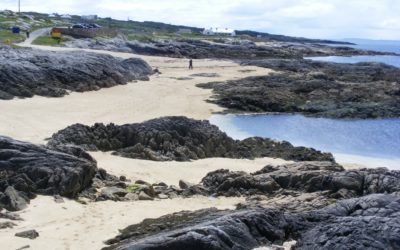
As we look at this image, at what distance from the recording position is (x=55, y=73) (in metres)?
40.1

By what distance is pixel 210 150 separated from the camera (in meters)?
23.2

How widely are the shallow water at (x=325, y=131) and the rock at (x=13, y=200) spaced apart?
16366 mm

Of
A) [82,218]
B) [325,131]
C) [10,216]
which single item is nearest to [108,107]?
[325,131]

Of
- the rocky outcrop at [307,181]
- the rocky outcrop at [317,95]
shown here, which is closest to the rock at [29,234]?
the rocky outcrop at [307,181]

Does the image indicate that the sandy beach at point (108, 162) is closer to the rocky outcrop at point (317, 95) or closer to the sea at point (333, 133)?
the sea at point (333, 133)

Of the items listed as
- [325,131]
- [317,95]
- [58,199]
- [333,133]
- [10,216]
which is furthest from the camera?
[317,95]

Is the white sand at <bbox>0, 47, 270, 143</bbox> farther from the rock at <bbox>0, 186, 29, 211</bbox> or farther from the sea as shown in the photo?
the rock at <bbox>0, 186, 29, 211</bbox>

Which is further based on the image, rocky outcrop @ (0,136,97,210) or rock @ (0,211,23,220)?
rocky outcrop @ (0,136,97,210)

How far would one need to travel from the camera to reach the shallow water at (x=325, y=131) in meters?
29.9

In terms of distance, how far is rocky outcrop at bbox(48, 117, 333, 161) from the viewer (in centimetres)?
2200

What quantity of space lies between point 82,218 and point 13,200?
1970 millimetres

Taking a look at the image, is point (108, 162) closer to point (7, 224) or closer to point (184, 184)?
point (184, 184)

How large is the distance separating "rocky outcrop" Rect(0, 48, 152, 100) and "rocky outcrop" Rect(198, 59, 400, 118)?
27.5 feet

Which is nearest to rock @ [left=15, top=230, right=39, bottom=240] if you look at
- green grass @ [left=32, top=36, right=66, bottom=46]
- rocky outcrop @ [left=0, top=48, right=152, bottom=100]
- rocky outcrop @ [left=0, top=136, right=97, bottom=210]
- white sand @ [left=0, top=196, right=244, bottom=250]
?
white sand @ [left=0, top=196, right=244, bottom=250]
